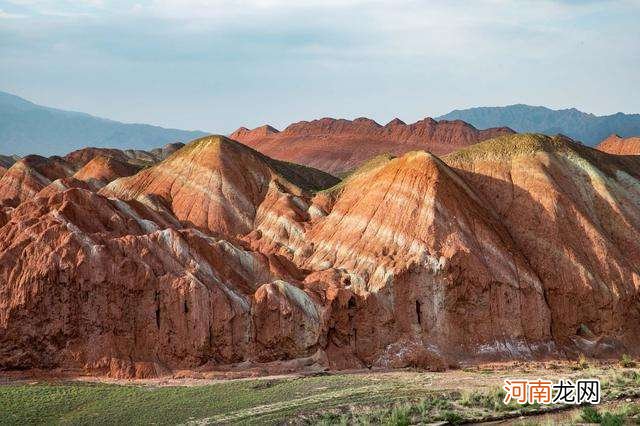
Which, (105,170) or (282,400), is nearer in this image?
(282,400)

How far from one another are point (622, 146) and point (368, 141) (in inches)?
2487

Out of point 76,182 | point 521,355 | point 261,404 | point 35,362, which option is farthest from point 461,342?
point 76,182

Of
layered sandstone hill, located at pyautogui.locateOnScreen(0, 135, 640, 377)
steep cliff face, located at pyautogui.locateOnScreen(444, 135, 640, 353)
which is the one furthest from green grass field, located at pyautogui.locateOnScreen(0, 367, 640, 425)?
steep cliff face, located at pyautogui.locateOnScreen(444, 135, 640, 353)

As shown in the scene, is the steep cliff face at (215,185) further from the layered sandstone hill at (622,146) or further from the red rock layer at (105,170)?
the layered sandstone hill at (622,146)

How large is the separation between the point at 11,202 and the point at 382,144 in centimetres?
11575

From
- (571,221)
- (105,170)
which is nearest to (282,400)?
(571,221)

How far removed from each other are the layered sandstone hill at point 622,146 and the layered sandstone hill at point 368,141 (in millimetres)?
41637

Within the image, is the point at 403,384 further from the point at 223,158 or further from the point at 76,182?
the point at 76,182

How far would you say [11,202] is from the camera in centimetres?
7269

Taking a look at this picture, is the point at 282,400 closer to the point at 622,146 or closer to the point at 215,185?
the point at 215,185

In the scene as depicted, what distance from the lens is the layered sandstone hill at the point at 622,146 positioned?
127 meters

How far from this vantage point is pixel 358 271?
52.1 m

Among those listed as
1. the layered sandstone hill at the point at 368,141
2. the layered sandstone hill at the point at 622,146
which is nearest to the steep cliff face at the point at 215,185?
the layered sandstone hill at the point at 622,146

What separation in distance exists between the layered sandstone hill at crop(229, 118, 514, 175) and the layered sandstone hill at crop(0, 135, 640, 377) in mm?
107561
